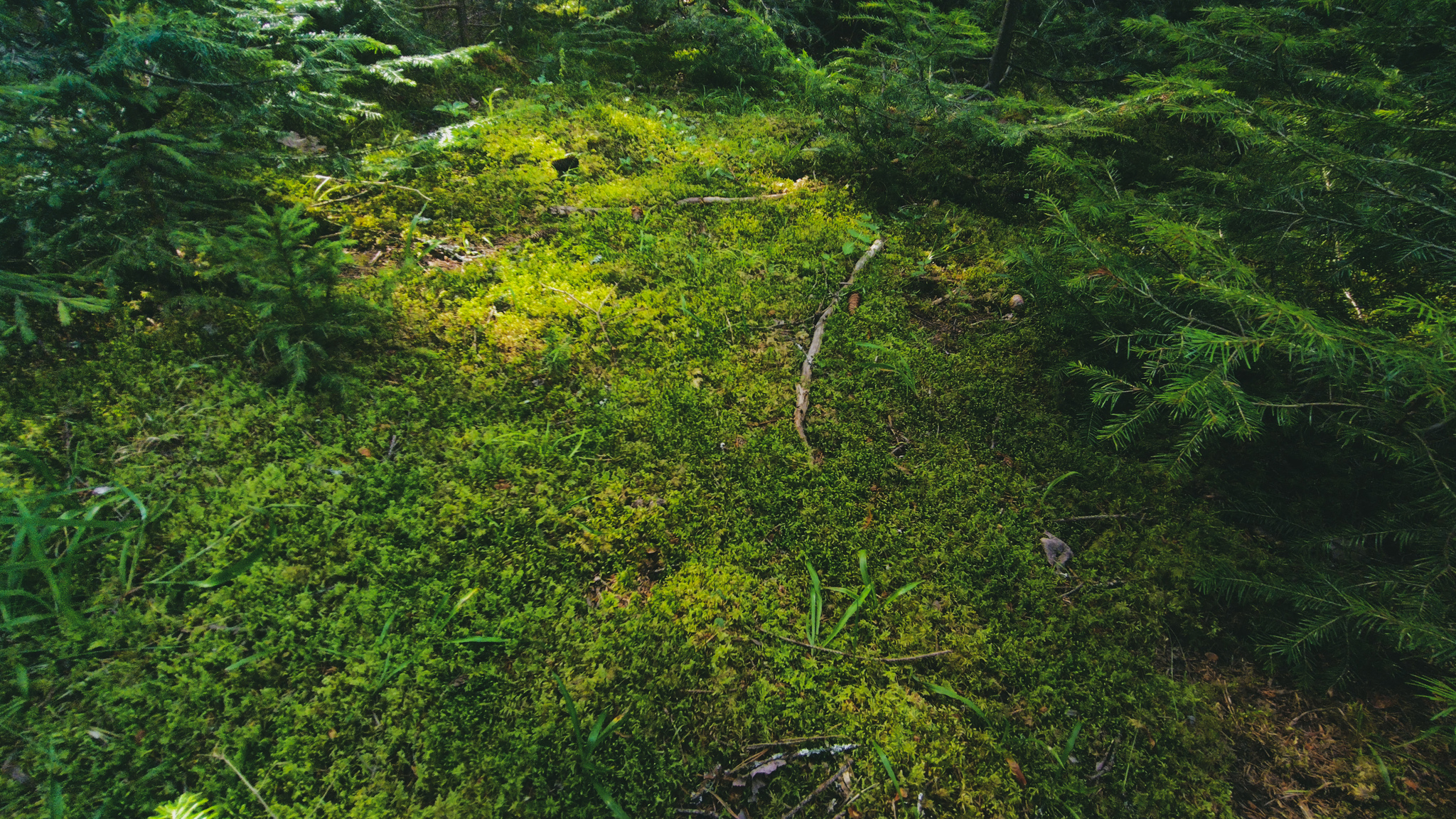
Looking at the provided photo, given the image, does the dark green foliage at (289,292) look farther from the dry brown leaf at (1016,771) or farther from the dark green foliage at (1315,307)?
the dark green foliage at (1315,307)

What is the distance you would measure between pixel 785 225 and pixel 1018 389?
7.52ft

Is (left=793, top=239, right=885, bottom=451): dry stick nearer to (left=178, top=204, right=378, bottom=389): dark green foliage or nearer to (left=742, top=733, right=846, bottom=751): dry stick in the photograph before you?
(left=742, top=733, right=846, bottom=751): dry stick

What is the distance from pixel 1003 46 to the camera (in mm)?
4984

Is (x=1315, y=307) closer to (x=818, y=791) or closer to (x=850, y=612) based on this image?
(x=850, y=612)

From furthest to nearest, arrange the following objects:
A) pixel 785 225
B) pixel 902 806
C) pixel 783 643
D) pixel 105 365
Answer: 1. pixel 785 225
2. pixel 105 365
3. pixel 783 643
4. pixel 902 806

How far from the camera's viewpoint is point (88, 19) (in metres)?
2.57

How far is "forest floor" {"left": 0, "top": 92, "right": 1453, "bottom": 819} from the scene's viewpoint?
1884 mm

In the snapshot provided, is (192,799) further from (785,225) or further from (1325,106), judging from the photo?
(1325,106)

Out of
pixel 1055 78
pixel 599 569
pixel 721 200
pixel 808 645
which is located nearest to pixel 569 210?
pixel 721 200

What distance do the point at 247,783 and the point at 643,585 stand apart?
147 centimetres

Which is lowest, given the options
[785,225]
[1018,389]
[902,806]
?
[902,806]

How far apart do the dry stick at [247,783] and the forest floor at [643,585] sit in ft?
0.04

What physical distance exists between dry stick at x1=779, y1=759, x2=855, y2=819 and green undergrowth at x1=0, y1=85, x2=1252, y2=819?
0.03 m

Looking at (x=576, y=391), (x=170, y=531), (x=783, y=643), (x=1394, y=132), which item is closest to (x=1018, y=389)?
(x=1394, y=132)
